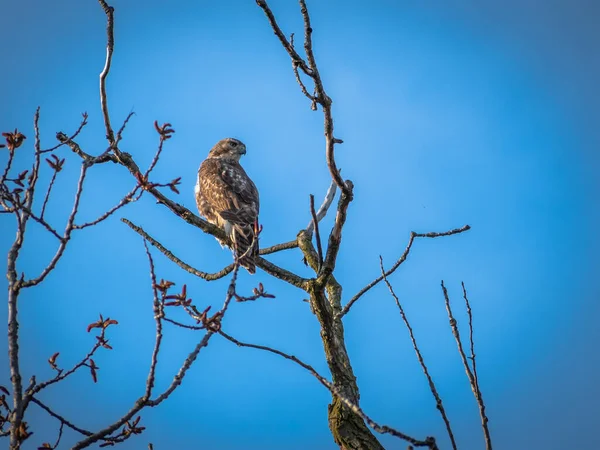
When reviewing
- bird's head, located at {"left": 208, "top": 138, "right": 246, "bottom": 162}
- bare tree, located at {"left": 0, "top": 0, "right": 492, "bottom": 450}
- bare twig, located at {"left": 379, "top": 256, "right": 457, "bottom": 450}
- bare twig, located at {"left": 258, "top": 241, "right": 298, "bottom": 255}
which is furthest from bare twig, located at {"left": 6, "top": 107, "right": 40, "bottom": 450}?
bird's head, located at {"left": 208, "top": 138, "right": 246, "bottom": 162}

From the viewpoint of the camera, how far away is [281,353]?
2.85 meters

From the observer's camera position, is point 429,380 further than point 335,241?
No

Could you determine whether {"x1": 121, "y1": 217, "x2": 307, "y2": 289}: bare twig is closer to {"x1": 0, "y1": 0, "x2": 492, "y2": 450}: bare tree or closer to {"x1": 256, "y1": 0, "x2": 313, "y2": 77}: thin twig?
{"x1": 0, "y1": 0, "x2": 492, "y2": 450}: bare tree

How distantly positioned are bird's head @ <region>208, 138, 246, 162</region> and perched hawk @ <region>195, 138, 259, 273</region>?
0.40m

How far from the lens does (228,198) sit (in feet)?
25.8

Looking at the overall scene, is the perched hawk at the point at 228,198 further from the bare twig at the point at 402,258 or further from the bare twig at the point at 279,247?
the bare twig at the point at 402,258

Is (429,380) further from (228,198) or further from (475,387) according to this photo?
(228,198)

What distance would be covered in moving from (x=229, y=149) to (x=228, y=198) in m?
2.30

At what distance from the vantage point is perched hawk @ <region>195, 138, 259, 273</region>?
7043 mm

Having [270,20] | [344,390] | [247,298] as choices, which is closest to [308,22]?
[270,20]

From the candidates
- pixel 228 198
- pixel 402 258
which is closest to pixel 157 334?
pixel 402 258

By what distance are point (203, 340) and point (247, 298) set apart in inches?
21.5

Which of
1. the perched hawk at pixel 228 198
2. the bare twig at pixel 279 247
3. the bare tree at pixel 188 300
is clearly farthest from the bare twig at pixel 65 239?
the perched hawk at pixel 228 198

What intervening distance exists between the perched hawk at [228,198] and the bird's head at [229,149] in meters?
0.40
